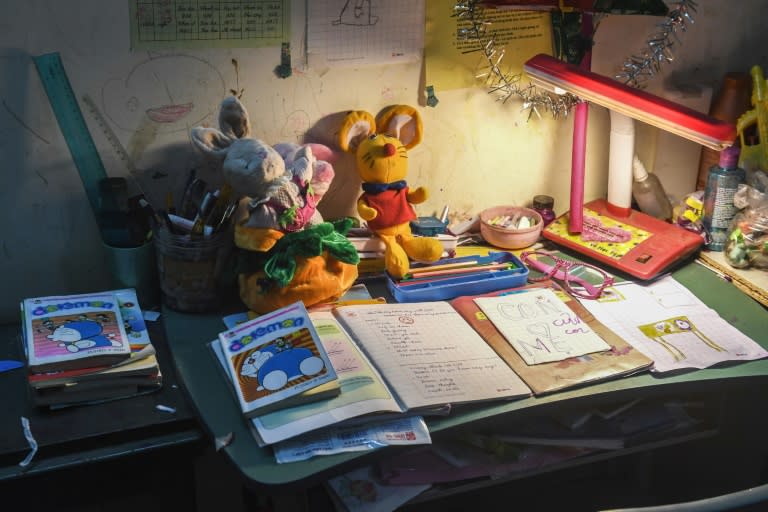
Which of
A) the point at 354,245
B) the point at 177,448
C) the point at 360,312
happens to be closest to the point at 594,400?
the point at 360,312

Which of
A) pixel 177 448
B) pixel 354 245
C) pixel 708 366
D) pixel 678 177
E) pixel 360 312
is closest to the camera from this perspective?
pixel 177 448

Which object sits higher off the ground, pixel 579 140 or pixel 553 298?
pixel 579 140

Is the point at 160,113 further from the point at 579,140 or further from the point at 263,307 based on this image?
the point at 579,140

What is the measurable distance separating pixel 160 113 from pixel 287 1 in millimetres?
294

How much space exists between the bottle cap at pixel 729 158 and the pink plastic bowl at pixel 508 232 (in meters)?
0.37

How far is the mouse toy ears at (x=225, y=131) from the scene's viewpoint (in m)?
1.48

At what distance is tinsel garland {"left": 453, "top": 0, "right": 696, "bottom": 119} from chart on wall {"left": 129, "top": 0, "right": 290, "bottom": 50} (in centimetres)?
35

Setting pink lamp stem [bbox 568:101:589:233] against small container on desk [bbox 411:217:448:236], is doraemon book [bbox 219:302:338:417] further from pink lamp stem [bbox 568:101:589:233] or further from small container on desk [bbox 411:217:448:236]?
pink lamp stem [bbox 568:101:589:233]

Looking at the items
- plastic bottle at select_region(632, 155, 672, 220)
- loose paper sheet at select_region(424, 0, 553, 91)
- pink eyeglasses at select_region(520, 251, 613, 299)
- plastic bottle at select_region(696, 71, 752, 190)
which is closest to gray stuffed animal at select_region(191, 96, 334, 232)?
loose paper sheet at select_region(424, 0, 553, 91)

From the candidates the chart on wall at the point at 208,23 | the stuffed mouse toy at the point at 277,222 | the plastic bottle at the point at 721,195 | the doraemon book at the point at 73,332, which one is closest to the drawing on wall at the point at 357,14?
the chart on wall at the point at 208,23

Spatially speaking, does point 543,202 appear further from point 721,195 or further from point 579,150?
point 721,195

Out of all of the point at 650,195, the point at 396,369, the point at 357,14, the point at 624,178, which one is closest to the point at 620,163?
the point at 624,178

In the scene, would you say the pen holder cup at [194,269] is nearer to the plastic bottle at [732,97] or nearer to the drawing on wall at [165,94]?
the drawing on wall at [165,94]

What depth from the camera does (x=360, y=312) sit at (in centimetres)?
154
